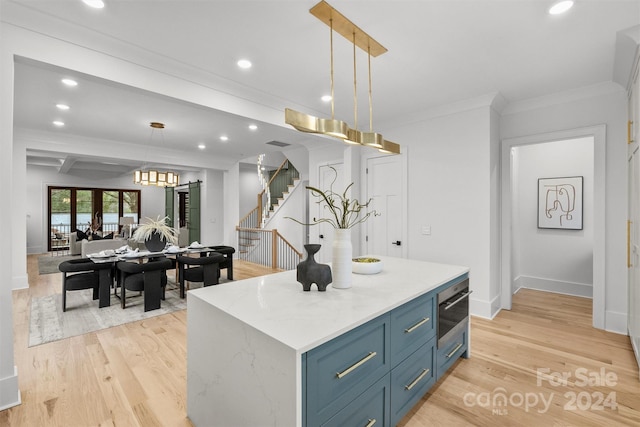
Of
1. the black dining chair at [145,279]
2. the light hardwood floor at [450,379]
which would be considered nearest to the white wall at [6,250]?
the light hardwood floor at [450,379]

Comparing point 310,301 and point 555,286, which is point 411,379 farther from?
point 555,286

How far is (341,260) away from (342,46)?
1850 millimetres

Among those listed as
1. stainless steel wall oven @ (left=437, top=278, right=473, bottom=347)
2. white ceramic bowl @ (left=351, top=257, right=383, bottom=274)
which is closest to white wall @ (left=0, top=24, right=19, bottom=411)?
white ceramic bowl @ (left=351, top=257, right=383, bottom=274)

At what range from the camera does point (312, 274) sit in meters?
1.83

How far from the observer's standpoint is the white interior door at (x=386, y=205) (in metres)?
4.46

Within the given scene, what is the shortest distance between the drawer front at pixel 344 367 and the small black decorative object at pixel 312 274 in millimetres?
428

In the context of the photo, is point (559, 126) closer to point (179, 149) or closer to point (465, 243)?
point (465, 243)

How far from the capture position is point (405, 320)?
174 cm

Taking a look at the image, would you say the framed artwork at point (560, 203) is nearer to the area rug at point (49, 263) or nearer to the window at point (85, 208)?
the area rug at point (49, 263)

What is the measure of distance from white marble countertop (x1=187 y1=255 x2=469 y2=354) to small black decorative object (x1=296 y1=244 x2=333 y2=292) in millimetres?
54

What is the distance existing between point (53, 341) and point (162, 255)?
6.08ft

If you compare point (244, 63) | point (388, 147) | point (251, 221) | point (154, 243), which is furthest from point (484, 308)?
point (251, 221)

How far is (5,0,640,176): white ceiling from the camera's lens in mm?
2064

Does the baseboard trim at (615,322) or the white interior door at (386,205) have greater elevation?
the white interior door at (386,205)
